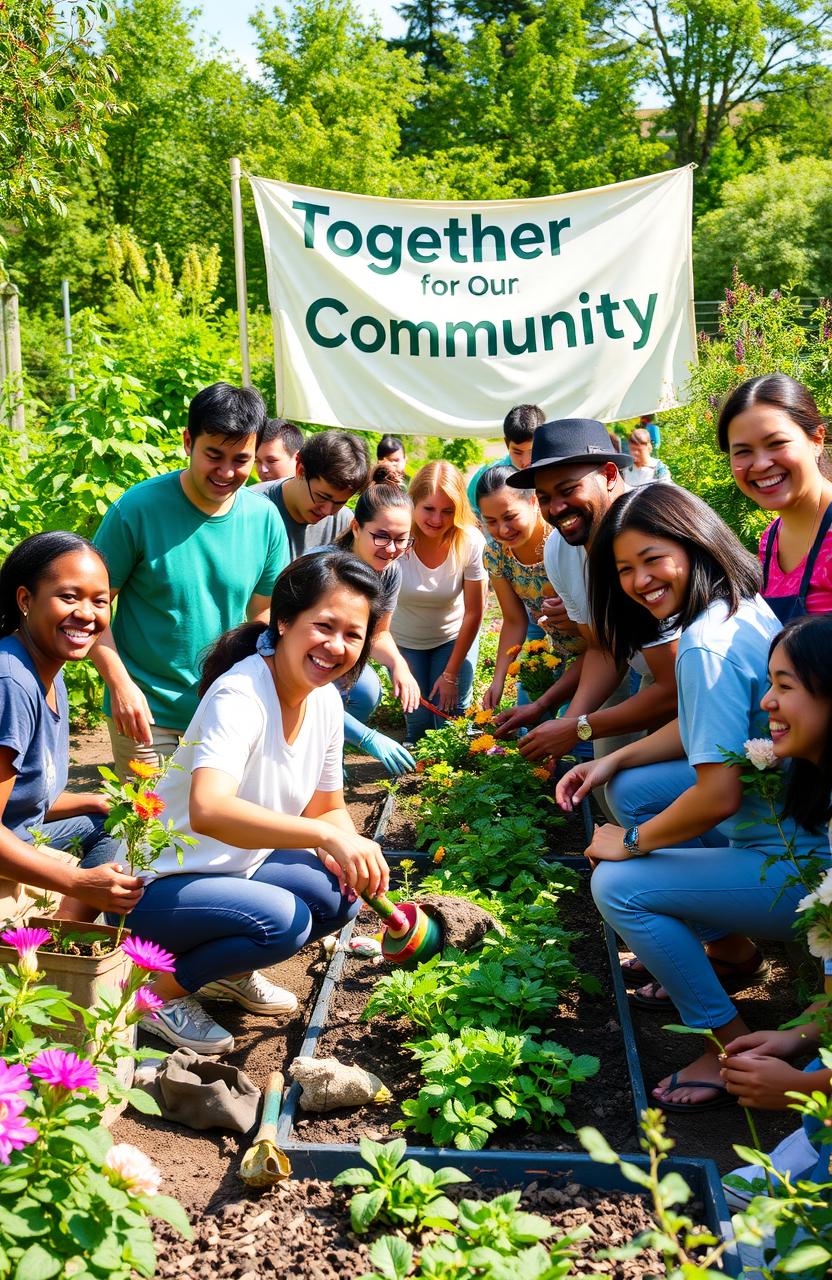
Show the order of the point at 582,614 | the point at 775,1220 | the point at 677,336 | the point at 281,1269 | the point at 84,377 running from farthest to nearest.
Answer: the point at 677,336
the point at 84,377
the point at 582,614
the point at 281,1269
the point at 775,1220

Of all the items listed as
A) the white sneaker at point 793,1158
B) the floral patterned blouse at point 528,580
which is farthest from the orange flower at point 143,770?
the floral patterned blouse at point 528,580

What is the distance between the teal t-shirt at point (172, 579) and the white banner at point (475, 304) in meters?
2.11

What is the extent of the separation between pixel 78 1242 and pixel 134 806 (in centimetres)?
91

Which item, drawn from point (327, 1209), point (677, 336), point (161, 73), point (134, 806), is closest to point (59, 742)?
point (134, 806)

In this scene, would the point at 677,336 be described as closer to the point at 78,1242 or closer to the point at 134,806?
the point at 134,806

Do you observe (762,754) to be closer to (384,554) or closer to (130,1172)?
(130,1172)

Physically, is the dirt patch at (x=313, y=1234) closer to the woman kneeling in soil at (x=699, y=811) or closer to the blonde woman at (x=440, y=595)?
the woman kneeling in soil at (x=699, y=811)

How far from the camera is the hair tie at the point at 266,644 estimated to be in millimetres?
2900

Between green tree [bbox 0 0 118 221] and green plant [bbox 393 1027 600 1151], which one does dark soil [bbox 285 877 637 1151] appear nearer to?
green plant [bbox 393 1027 600 1151]

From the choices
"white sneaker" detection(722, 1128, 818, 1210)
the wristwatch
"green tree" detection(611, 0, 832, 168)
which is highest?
"green tree" detection(611, 0, 832, 168)

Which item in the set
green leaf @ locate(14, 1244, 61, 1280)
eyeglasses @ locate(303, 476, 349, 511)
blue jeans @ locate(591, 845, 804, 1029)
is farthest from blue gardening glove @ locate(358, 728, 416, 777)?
green leaf @ locate(14, 1244, 61, 1280)

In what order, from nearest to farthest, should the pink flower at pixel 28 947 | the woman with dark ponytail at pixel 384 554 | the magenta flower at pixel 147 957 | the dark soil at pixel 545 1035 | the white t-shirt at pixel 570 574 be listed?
the pink flower at pixel 28 947 → the magenta flower at pixel 147 957 → the dark soil at pixel 545 1035 → the white t-shirt at pixel 570 574 → the woman with dark ponytail at pixel 384 554

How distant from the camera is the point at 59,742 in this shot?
9.26 feet

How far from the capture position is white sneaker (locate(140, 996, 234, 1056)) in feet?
9.49
